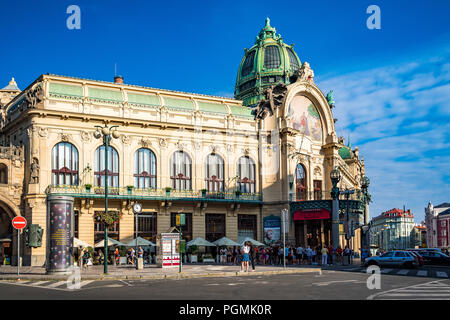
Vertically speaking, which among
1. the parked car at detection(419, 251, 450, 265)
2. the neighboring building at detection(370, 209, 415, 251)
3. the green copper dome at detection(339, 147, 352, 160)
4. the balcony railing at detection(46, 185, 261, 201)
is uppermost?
the green copper dome at detection(339, 147, 352, 160)

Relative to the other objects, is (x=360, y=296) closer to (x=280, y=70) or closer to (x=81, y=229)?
(x=81, y=229)

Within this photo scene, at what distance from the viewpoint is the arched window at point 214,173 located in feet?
169

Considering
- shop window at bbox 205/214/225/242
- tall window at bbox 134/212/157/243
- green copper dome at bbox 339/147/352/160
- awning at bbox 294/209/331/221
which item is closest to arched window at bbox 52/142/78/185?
tall window at bbox 134/212/157/243

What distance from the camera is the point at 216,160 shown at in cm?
5203

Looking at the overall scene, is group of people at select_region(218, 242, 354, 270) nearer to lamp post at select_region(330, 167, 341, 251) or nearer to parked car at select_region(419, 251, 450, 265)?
lamp post at select_region(330, 167, 341, 251)

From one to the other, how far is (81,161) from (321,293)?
102ft

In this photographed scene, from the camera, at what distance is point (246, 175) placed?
5347 cm

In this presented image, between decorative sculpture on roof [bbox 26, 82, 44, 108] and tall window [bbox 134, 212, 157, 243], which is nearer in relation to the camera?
decorative sculpture on roof [bbox 26, 82, 44, 108]

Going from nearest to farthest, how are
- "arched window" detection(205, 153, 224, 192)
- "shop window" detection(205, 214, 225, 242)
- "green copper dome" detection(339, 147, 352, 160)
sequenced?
1. "shop window" detection(205, 214, 225, 242)
2. "arched window" detection(205, 153, 224, 192)
3. "green copper dome" detection(339, 147, 352, 160)

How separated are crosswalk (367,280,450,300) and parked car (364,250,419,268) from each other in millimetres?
15720

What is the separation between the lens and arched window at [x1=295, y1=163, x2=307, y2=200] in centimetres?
5553

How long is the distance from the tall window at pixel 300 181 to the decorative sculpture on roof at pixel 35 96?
86.9 feet

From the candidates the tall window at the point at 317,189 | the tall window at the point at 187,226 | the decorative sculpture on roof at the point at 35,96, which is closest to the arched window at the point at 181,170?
the tall window at the point at 187,226
